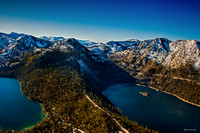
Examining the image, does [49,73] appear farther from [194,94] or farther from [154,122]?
[194,94]

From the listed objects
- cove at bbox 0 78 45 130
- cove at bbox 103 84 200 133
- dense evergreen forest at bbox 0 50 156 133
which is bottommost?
cove at bbox 0 78 45 130

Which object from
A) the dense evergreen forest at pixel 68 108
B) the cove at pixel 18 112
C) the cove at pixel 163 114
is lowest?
the cove at pixel 18 112

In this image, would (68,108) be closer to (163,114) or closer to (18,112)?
(18,112)

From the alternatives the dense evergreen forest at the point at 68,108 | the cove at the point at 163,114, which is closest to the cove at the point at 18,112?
the dense evergreen forest at the point at 68,108

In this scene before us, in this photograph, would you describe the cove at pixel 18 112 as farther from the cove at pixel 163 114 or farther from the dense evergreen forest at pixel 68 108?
the cove at pixel 163 114

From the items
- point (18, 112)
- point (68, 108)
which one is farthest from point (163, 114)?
point (18, 112)

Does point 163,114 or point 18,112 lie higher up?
point 163,114

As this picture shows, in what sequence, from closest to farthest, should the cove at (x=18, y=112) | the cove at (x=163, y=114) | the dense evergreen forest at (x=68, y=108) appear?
the dense evergreen forest at (x=68, y=108) < the cove at (x=18, y=112) < the cove at (x=163, y=114)

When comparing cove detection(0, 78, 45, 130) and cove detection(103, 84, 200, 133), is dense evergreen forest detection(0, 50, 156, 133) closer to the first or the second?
cove detection(0, 78, 45, 130)

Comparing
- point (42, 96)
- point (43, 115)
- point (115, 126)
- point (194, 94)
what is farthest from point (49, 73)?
point (194, 94)

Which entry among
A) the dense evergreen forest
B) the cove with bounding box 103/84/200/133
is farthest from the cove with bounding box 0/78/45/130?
the cove with bounding box 103/84/200/133
